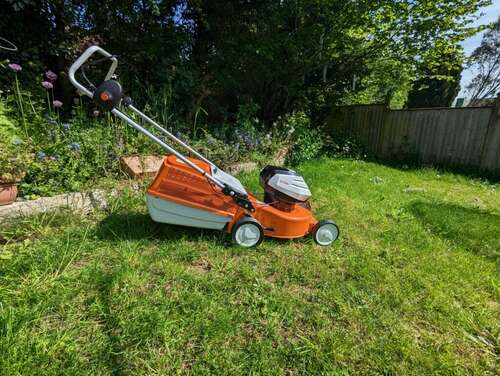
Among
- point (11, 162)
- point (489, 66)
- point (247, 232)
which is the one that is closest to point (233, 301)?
point (247, 232)

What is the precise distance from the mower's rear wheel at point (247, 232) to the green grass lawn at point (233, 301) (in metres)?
0.09

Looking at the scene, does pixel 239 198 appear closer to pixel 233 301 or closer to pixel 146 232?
pixel 233 301

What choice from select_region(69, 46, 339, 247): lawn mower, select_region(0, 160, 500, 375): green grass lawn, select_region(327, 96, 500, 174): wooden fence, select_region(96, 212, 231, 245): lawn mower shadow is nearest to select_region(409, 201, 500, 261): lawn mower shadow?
select_region(0, 160, 500, 375): green grass lawn

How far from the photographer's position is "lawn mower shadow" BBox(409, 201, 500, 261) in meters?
2.81

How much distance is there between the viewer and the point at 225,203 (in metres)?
2.37

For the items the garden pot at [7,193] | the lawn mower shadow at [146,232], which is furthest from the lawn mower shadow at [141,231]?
the garden pot at [7,193]

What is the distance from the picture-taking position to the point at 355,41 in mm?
6422

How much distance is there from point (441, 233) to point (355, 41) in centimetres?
514

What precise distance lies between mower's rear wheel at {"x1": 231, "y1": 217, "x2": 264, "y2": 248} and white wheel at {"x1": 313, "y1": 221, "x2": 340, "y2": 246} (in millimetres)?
554

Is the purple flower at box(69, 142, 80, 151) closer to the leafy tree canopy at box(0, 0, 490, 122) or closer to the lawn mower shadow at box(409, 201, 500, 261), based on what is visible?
the leafy tree canopy at box(0, 0, 490, 122)

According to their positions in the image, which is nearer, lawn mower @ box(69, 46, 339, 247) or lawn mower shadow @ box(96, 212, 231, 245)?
lawn mower @ box(69, 46, 339, 247)

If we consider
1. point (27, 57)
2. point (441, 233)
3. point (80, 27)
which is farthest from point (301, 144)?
point (27, 57)

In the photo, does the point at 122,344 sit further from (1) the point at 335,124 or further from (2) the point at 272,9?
(1) the point at 335,124

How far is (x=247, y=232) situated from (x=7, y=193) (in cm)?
199
